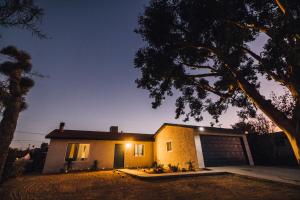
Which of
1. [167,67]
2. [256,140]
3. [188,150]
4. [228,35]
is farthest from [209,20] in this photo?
[256,140]

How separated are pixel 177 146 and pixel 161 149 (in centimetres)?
295

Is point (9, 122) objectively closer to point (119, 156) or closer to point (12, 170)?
point (12, 170)

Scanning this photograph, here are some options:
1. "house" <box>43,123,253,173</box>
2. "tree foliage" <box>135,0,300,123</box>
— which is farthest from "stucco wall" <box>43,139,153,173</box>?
"tree foliage" <box>135,0,300,123</box>

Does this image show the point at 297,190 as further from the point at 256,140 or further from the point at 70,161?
the point at 70,161

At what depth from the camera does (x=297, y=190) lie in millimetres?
5859

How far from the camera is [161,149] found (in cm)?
1692

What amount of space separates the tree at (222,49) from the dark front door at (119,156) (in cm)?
924

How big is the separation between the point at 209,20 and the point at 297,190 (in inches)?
308

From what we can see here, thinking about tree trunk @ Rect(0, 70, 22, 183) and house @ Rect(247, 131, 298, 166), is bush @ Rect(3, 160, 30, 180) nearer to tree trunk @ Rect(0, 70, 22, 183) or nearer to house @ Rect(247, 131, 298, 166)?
tree trunk @ Rect(0, 70, 22, 183)

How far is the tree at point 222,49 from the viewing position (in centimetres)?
432

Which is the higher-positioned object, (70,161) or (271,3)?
(271,3)

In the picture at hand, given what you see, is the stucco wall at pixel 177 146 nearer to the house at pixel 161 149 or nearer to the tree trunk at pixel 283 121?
the house at pixel 161 149

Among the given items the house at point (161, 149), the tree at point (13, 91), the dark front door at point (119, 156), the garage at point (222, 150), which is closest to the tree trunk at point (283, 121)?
the house at point (161, 149)

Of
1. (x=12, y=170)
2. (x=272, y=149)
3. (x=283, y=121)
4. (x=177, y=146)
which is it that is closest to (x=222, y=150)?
(x=177, y=146)
